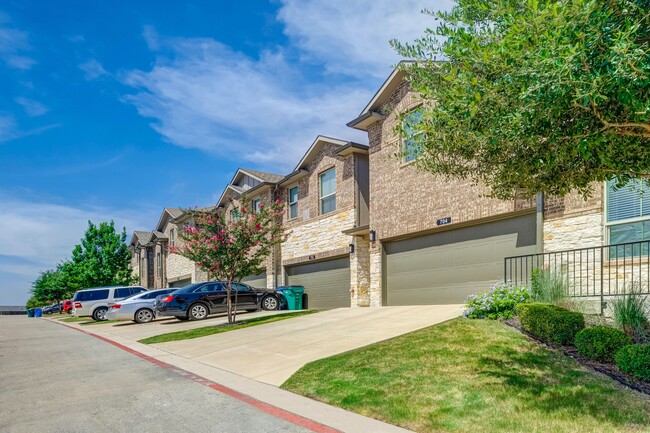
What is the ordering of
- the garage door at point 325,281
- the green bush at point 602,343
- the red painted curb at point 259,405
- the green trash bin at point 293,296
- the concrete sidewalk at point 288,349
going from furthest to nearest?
the green trash bin at point 293,296 → the garage door at point 325,281 → the green bush at point 602,343 → the concrete sidewalk at point 288,349 → the red painted curb at point 259,405

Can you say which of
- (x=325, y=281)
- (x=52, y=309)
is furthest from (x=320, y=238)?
(x=52, y=309)

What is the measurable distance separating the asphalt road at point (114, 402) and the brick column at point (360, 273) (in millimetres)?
10090

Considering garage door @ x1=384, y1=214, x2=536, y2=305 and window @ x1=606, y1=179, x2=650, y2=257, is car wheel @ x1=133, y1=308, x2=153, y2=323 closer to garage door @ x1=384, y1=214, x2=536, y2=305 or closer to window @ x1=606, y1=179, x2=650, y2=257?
garage door @ x1=384, y1=214, x2=536, y2=305

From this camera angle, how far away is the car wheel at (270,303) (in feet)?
76.9

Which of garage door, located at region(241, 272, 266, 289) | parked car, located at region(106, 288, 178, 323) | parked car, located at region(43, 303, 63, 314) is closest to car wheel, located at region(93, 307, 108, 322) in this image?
parked car, located at region(106, 288, 178, 323)

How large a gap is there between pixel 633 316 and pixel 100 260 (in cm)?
4064

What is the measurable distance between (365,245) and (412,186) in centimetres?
450

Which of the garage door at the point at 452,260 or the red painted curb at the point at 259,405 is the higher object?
the garage door at the point at 452,260

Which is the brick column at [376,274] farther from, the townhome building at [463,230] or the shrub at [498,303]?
the shrub at [498,303]

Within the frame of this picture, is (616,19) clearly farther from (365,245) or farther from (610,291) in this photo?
(365,245)

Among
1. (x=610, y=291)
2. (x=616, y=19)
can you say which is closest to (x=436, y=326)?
(x=610, y=291)

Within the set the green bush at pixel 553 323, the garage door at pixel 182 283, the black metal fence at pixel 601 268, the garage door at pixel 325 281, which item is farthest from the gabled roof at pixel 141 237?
the green bush at pixel 553 323

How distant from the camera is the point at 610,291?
35.5 ft

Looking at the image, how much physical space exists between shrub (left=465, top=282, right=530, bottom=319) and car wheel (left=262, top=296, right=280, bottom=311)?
43.1 feet
